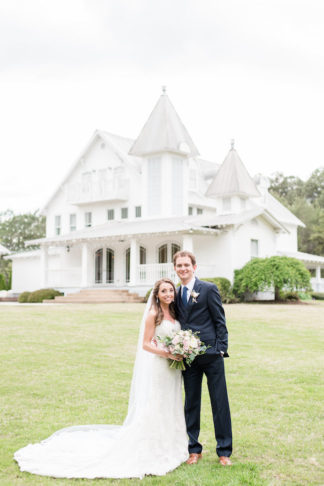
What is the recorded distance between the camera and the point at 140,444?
16.9 feet

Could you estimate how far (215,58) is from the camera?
15.1 metres

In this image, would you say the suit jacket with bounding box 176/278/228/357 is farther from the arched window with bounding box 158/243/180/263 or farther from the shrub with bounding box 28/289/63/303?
the shrub with bounding box 28/289/63/303

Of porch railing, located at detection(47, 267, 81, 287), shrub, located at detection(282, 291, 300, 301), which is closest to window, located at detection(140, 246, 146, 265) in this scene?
porch railing, located at detection(47, 267, 81, 287)

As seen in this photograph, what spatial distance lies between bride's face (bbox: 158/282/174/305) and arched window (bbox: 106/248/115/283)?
2751 centimetres

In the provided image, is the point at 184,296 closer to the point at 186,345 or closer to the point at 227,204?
the point at 186,345

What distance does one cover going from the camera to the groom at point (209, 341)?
517cm

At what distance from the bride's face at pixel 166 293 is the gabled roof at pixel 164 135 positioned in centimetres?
2733

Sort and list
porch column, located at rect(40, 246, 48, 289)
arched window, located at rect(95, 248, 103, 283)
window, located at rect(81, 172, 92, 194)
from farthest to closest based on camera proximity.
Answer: window, located at rect(81, 172, 92, 194)
arched window, located at rect(95, 248, 103, 283)
porch column, located at rect(40, 246, 48, 289)

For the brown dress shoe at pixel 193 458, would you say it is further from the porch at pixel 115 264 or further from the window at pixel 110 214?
the window at pixel 110 214

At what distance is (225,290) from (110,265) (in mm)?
8647

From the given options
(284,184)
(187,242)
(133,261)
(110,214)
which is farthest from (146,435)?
(284,184)

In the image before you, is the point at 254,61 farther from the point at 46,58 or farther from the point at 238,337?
the point at 238,337

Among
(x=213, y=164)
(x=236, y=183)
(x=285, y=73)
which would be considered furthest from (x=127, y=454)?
(x=213, y=164)

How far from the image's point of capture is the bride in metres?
5.04
